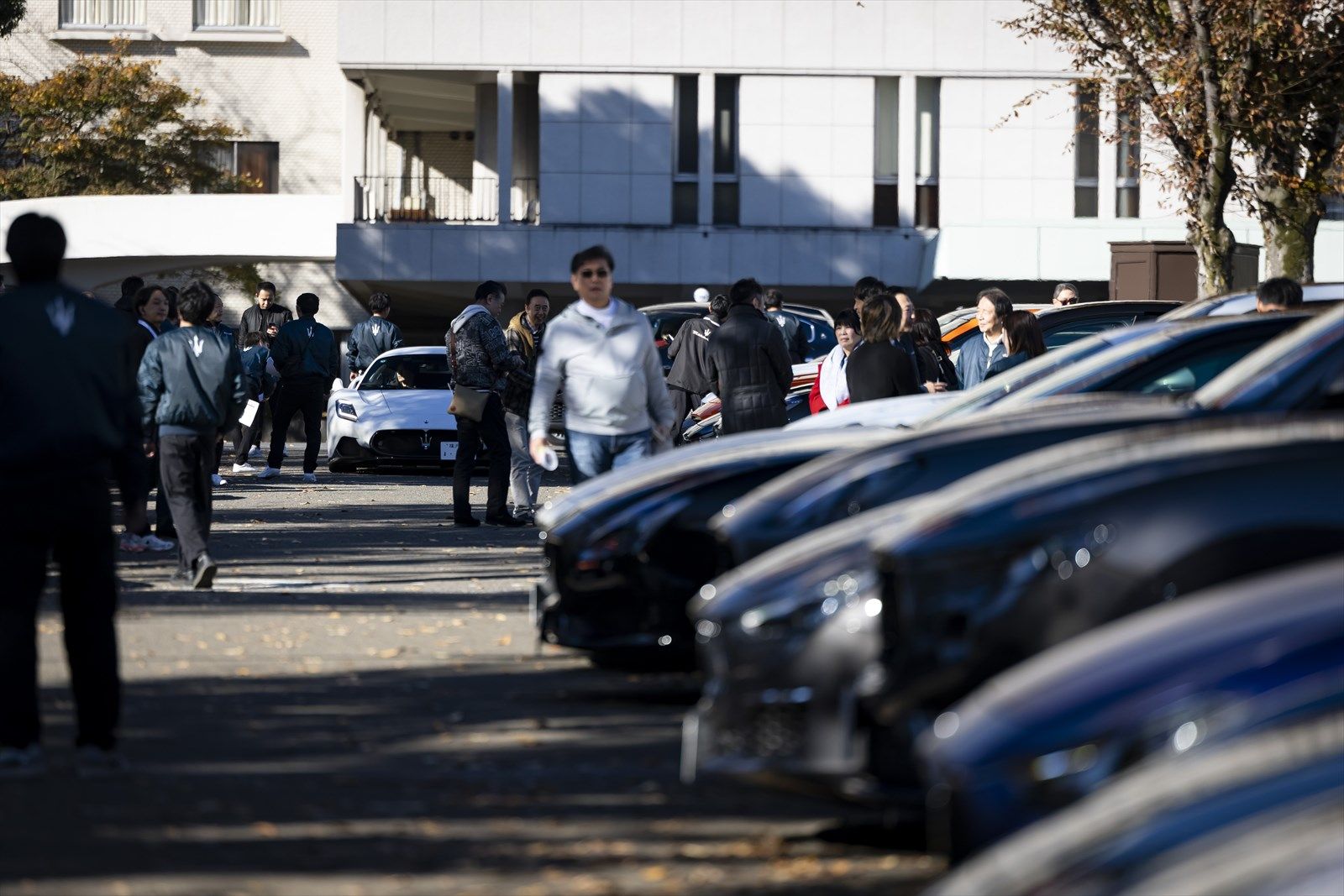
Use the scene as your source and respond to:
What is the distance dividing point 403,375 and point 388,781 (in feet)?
48.3

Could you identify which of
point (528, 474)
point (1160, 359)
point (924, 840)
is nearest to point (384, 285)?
point (528, 474)

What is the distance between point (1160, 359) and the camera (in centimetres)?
852

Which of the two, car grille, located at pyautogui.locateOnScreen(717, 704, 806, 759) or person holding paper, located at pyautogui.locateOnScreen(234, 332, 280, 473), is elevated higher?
person holding paper, located at pyautogui.locateOnScreen(234, 332, 280, 473)

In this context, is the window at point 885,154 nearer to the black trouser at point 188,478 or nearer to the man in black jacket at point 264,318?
the man in black jacket at point 264,318

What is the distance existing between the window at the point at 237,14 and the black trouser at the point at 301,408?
91.9 feet

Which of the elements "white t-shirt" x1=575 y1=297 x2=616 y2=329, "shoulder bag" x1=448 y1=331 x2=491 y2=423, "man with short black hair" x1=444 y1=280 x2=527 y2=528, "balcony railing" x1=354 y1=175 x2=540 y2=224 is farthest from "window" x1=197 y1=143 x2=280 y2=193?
"white t-shirt" x1=575 y1=297 x2=616 y2=329

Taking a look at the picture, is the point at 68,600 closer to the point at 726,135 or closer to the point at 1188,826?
the point at 1188,826

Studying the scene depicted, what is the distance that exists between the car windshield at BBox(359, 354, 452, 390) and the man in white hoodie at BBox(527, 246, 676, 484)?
11.4 metres

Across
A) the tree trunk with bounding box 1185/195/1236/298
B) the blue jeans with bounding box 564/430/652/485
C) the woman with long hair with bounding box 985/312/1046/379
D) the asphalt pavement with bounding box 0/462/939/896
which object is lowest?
the asphalt pavement with bounding box 0/462/939/896

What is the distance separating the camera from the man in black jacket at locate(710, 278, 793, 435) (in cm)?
Answer: 1223

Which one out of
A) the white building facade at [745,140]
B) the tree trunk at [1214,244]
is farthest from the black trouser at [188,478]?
the white building facade at [745,140]

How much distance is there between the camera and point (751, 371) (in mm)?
12250

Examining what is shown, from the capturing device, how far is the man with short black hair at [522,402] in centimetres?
1430

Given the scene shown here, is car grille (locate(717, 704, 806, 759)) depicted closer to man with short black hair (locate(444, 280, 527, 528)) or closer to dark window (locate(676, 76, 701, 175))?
man with short black hair (locate(444, 280, 527, 528))
